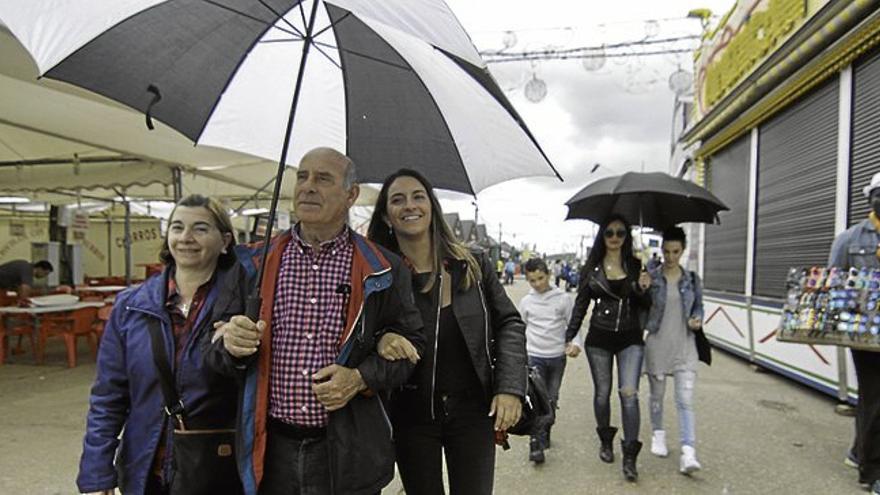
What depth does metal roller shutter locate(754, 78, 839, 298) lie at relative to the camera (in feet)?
20.8

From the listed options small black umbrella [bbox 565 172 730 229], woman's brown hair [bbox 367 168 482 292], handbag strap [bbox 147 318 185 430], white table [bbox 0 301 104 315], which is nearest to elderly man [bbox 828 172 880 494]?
small black umbrella [bbox 565 172 730 229]

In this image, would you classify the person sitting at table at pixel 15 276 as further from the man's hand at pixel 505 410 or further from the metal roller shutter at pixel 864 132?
the metal roller shutter at pixel 864 132

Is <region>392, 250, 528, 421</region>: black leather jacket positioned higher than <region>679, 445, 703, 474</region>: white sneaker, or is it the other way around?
<region>392, 250, 528, 421</region>: black leather jacket

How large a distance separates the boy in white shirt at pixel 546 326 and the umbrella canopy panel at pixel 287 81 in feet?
6.46

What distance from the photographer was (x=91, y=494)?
6.07 feet

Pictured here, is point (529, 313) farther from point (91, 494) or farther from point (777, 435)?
point (91, 494)

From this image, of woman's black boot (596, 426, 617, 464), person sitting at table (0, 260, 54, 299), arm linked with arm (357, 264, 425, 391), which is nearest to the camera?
arm linked with arm (357, 264, 425, 391)

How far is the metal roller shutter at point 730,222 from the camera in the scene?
344 inches

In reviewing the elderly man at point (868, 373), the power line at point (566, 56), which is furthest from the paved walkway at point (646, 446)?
the power line at point (566, 56)

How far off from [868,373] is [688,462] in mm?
1367

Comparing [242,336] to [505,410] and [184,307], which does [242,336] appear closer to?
[184,307]

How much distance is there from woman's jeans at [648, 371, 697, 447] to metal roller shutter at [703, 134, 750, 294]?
209 inches

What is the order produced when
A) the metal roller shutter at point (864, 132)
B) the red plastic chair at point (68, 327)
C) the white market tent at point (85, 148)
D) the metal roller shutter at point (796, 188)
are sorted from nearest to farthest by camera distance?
1. the white market tent at point (85, 148)
2. the metal roller shutter at point (864, 132)
3. the metal roller shutter at point (796, 188)
4. the red plastic chair at point (68, 327)

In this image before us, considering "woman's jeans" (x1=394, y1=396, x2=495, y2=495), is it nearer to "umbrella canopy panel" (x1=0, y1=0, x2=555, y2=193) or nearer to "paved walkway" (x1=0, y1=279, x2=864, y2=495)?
"umbrella canopy panel" (x1=0, y1=0, x2=555, y2=193)
